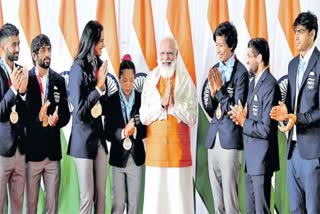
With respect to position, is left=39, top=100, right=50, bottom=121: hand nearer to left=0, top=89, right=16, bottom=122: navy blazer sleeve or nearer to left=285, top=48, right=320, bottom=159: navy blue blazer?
left=0, top=89, right=16, bottom=122: navy blazer sleeve

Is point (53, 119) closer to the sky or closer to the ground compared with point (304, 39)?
closer to the ground

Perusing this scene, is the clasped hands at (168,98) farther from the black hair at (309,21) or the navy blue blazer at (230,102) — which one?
the black hair at (309,21)

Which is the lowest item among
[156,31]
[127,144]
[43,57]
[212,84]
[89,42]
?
[127,144]

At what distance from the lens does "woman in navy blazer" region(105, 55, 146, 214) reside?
172 inches

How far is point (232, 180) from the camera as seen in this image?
423 centimetres

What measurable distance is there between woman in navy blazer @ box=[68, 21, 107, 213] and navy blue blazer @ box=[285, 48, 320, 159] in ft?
4.83

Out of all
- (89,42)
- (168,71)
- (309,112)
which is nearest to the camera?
(309,112)

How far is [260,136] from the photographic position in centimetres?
415

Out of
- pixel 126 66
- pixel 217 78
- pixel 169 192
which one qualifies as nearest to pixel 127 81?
pixel 126 66

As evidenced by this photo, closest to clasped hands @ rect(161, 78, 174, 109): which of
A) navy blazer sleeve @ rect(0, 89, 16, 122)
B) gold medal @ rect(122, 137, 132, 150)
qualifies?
gold medal @ rect(122, 137, 132, 150)

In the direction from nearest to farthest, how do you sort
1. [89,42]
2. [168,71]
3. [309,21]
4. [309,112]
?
[309,112] < [309,21] < [168,71] < [89,42]

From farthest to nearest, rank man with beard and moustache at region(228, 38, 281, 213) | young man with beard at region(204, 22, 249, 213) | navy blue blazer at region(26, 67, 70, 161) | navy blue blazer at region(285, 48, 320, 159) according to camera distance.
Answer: navy blue blazer at region(26, 67, 70, 161), young man with beard at region(204, 22, 249, 213), man with beard and moustache at region(228, 38, 281, 213), navy blue blazer at region(285, 48, 320, 159)

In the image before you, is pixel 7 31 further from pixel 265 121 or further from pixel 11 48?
pixel 265 121

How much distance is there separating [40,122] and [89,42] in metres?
0.74
